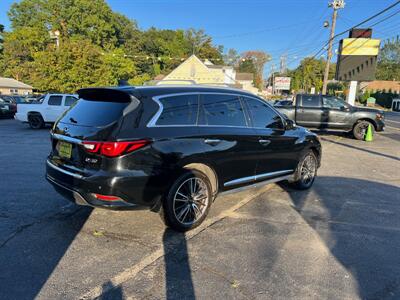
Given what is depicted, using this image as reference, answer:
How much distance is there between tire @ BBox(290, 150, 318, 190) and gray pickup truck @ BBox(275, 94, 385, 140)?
27.5 feet

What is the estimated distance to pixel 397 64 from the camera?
96.4 meters

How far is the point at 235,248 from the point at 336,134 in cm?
1407

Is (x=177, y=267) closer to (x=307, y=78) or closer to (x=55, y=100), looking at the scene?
(x=55, y=100)

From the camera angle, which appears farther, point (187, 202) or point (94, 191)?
point (187, 202)

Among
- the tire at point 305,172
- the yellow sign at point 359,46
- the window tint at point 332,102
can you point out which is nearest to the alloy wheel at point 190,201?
the tire at point 305,172

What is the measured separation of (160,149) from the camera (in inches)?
145

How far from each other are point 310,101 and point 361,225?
10845 mm

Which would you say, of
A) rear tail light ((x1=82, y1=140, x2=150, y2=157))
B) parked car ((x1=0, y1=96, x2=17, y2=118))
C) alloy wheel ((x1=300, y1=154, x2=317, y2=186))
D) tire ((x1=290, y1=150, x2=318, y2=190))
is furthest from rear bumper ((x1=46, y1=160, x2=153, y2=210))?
parked car ((x1=0, y1=96, x2=17, y2=118))

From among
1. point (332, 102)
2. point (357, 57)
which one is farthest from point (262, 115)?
point (357, 57)

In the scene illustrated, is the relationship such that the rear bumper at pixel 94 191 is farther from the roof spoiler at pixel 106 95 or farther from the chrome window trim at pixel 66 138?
the roof spoiler at pixel 106 95

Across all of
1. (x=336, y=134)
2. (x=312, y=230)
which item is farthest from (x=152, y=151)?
(x=336, y=134)

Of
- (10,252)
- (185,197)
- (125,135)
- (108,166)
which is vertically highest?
(125,135)

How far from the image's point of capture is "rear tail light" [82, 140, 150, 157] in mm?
3438

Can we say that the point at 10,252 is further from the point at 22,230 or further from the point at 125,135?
the point at 125,135
